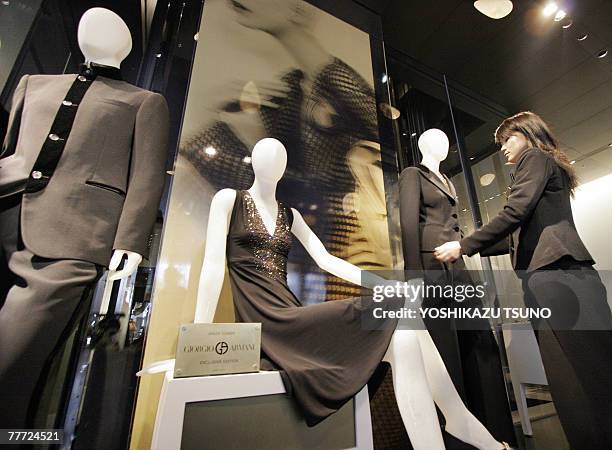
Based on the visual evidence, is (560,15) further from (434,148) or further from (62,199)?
(62,199)

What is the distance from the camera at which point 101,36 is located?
47.3 inches

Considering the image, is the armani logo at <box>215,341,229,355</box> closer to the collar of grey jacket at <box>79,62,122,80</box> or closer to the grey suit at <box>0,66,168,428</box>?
the grey suit at <box>0,66,168,428</box>

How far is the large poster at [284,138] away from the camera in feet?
5.10

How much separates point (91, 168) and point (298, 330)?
2.91 ft

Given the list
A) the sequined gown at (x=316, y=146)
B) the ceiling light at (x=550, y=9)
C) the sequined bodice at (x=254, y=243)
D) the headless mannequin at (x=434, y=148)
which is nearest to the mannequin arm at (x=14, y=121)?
the sequined gown at (x=316, y=146)

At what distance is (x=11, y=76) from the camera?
1173mm

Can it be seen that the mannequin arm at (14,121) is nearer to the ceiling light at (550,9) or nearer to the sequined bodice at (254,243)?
the sequined bodice at (254,243)

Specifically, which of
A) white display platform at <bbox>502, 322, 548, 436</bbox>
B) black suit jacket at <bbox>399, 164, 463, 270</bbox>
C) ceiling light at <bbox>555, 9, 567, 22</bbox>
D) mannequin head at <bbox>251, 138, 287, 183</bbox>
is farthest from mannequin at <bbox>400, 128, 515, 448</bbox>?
ceiling light at <bbox>555, 9, 567, 22</bbox>

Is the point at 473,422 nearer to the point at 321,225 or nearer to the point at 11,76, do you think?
the point at 321,225

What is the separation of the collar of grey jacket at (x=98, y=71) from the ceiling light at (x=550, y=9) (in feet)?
9.92

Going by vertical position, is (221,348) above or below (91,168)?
below

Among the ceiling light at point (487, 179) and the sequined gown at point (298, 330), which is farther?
the ceiling light at point (487, 179)

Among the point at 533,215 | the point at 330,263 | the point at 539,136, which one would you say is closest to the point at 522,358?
the point at 533,215
